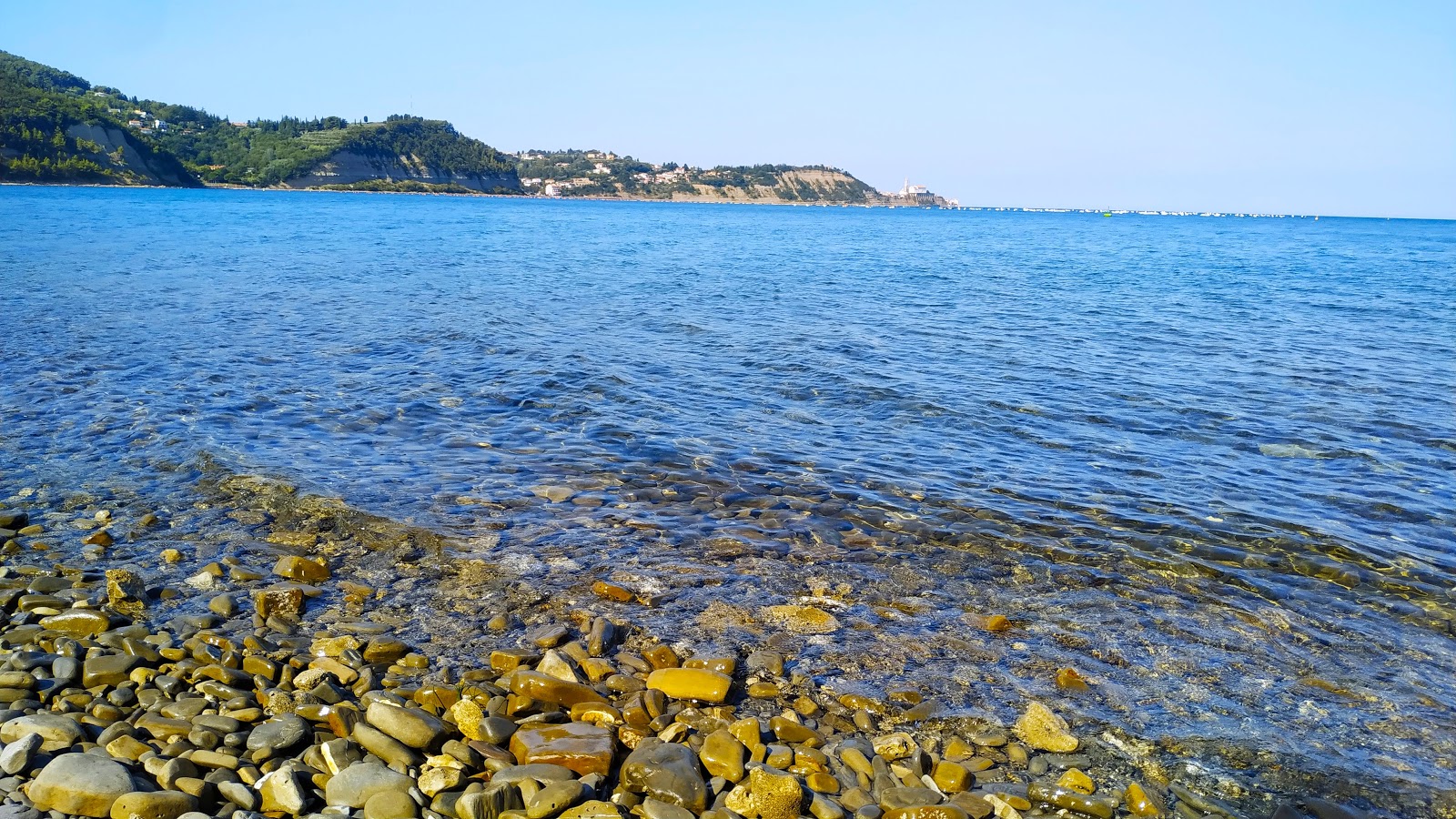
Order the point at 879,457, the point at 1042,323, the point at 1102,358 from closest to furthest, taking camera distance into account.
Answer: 1. the point at 879,457
2. the point at 1102,358
3. the point at 1042,323

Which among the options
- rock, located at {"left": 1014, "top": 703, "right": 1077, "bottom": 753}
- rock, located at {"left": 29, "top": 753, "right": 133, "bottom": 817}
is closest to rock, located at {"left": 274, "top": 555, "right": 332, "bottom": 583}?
rock, located at {"left": 29, "top": 753, "right": 133, "bottom": 817}

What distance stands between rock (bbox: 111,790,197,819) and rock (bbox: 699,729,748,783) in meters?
2.67

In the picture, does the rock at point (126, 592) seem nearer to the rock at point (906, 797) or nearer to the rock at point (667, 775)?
the rock at point (667, 775)

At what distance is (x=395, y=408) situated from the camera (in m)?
13.4

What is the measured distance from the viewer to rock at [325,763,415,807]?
4504 mm

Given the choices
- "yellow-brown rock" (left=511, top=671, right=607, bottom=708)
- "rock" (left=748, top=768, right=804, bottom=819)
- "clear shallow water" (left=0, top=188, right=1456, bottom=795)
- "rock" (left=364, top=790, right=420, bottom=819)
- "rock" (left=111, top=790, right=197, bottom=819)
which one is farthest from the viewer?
"clear shallow water" (left=0, top=188, right=1456, bottom=795)

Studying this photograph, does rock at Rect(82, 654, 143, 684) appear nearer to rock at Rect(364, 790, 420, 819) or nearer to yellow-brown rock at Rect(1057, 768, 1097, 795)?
rock at Rect(364, 790, 420, 819)

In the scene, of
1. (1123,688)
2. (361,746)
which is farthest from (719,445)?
(361,746)

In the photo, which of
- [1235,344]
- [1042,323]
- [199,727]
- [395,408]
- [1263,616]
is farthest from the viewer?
[1042,323]

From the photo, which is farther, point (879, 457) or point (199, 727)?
point (879, 457)

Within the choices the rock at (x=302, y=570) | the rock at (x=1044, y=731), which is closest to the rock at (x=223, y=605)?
the rock at (x=302, y=570)

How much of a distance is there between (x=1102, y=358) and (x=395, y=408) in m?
14.9

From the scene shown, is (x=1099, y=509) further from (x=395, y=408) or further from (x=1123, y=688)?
(x=395, y=408)

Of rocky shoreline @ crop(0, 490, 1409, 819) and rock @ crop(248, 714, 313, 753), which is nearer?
rocky shoreline @ crop(0, 490, 1409, 819)
